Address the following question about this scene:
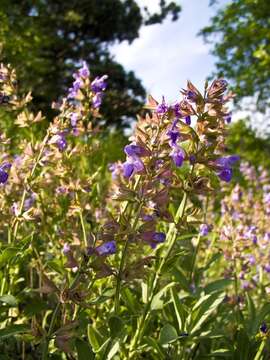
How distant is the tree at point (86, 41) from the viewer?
20344mm

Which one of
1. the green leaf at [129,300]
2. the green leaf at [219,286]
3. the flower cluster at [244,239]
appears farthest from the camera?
the flower cluster at [244,239]

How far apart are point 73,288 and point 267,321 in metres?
1.02

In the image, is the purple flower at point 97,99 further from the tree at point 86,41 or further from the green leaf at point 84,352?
the tree at point 86,41

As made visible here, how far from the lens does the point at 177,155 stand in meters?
1.49

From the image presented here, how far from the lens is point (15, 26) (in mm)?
16547

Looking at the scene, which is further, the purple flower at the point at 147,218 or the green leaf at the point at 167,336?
the green leaf at the point at 167,336

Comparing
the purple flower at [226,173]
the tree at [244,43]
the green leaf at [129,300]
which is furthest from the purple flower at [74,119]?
the tree at [244,43]

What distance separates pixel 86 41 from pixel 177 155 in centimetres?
2288

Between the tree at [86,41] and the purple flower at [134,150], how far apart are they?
1817 centimetres

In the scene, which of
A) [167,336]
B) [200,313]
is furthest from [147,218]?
[200,313]

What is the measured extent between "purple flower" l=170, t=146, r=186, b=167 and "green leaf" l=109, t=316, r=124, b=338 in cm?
52

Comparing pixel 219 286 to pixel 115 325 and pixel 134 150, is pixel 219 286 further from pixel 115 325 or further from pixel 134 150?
pixel 134 150

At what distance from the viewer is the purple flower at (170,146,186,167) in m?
1.48

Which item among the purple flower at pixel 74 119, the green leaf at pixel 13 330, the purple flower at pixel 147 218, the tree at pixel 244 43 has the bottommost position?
the green leaf at pixel 13 330
